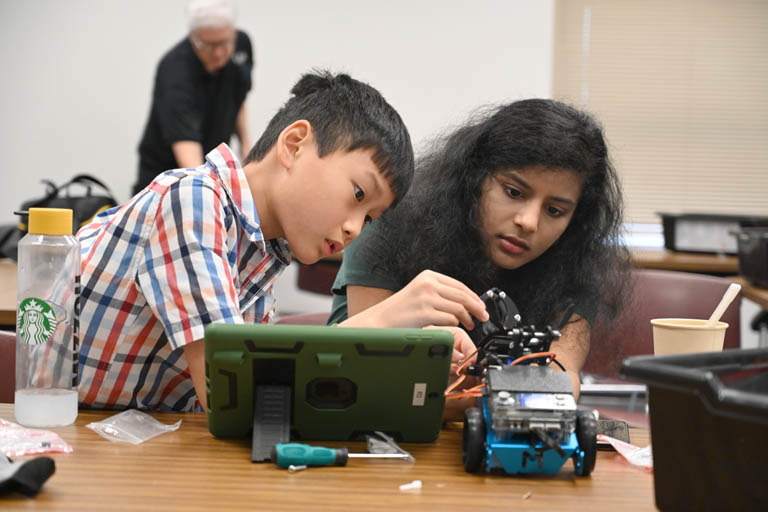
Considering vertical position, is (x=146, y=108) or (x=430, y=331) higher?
(x=146, y=108)

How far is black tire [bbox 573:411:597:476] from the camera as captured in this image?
0.85 m

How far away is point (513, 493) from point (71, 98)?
412cm

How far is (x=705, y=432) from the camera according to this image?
25.8 inches

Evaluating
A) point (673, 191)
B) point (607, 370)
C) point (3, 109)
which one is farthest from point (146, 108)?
point (607, 370)

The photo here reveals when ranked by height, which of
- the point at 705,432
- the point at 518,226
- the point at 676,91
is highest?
the point at 676,91

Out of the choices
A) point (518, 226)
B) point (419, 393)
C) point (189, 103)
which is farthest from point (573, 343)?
point (189, 103)

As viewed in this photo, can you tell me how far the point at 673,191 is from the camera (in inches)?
179

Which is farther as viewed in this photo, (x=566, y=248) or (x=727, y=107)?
(x=727, y=107)

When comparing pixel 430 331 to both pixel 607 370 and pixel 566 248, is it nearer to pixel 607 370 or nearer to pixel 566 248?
pixel 566 248

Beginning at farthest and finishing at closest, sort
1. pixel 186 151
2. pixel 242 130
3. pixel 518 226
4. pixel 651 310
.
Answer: pixel 242 130 → pixel 186 151 → pixel 651 310 → pixel 518 226

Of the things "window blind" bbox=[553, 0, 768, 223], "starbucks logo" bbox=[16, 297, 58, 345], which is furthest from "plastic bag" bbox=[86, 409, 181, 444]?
"window blind" bbox=[553, 0, 768, 223]

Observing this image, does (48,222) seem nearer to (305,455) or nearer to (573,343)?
(305,455)

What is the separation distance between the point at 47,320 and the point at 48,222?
11cm

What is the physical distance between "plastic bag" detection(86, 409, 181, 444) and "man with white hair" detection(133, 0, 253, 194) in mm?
2464
